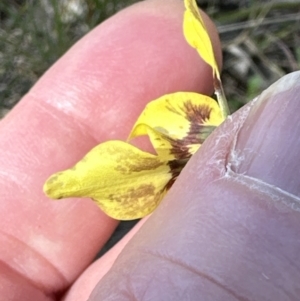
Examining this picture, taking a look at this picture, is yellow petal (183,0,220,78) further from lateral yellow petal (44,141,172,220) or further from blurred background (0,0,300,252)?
blurred background (0,0,300,252)

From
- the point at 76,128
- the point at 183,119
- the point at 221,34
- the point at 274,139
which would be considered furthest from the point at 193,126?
the point at 221,34

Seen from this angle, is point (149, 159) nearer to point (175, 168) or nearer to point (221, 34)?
point (175, 168)

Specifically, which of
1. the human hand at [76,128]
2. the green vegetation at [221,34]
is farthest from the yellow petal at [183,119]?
the green vegetation at [221,34]

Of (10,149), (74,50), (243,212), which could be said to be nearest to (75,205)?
(10,149)

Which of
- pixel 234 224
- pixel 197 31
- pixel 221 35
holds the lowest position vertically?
pixel 221 35

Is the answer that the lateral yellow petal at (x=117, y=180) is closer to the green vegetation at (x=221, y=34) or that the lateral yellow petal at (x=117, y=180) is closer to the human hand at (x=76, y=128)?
the human hand at (x=76, y=128)
